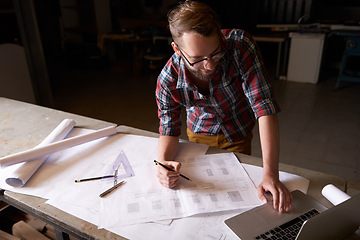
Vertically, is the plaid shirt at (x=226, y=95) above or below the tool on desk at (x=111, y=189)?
above

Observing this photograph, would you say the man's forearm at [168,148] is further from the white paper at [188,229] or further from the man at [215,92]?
the white paper at [188,229]

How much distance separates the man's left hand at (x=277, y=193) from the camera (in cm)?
87

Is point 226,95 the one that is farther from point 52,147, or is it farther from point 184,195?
point 52,147

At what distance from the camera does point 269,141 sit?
1072 mm

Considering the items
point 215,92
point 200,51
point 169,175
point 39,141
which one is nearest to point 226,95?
point 215,92

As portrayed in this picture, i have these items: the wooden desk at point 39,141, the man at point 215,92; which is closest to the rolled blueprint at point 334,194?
the wooden desk at point 39,141

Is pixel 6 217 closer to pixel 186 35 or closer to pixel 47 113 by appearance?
pixel 47 113

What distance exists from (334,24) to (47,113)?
192 inches

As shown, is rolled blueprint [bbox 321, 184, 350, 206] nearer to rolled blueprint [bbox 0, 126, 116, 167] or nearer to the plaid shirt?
the plaid shirt

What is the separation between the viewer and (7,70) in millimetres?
3252

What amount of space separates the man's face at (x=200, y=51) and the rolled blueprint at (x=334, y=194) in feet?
1.79

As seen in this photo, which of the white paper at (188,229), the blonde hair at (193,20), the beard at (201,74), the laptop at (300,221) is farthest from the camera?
the beard at (201,74)

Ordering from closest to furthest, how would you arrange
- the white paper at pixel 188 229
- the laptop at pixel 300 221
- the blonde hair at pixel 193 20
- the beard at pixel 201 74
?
the laptop at pixel 300 221 < the white paper at pixel 188 229 < the blonde hair at pixel 193 20 < the beard at pixel 201 74

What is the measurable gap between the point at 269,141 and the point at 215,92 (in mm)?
299
